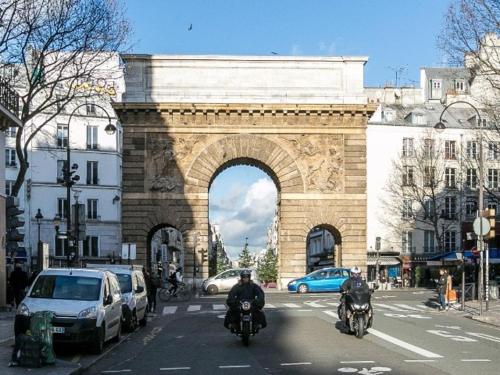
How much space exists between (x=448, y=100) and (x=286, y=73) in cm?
3223

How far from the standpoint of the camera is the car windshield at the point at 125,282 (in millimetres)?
24875

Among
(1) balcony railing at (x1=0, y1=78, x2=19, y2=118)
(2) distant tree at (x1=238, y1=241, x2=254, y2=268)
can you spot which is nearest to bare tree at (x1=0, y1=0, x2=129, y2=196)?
(1) balcony railing at (x1=0, y1=78, x2=19, y2=118)

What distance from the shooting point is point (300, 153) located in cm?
5888

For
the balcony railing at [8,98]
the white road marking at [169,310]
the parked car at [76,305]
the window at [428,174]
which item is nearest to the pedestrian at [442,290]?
the white road marking at [169,310]

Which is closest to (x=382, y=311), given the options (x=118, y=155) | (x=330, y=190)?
(x=330, y=190)

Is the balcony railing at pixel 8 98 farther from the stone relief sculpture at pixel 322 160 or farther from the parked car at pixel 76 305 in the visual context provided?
the stone relief sculpture at pixel 322 160

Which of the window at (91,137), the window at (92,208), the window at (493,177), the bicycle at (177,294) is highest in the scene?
the window at (91,137)

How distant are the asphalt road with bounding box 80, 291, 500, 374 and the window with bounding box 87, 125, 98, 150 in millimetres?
53371

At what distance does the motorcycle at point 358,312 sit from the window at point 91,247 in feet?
199

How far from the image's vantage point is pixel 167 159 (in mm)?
59000

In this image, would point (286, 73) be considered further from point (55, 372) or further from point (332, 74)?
point (55, 372)

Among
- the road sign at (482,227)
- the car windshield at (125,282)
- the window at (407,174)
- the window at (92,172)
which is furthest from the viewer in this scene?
the window at (92,172)

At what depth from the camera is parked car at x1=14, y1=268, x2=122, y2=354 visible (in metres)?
17.2

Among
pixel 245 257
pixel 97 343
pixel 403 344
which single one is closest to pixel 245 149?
pixel 403 344
